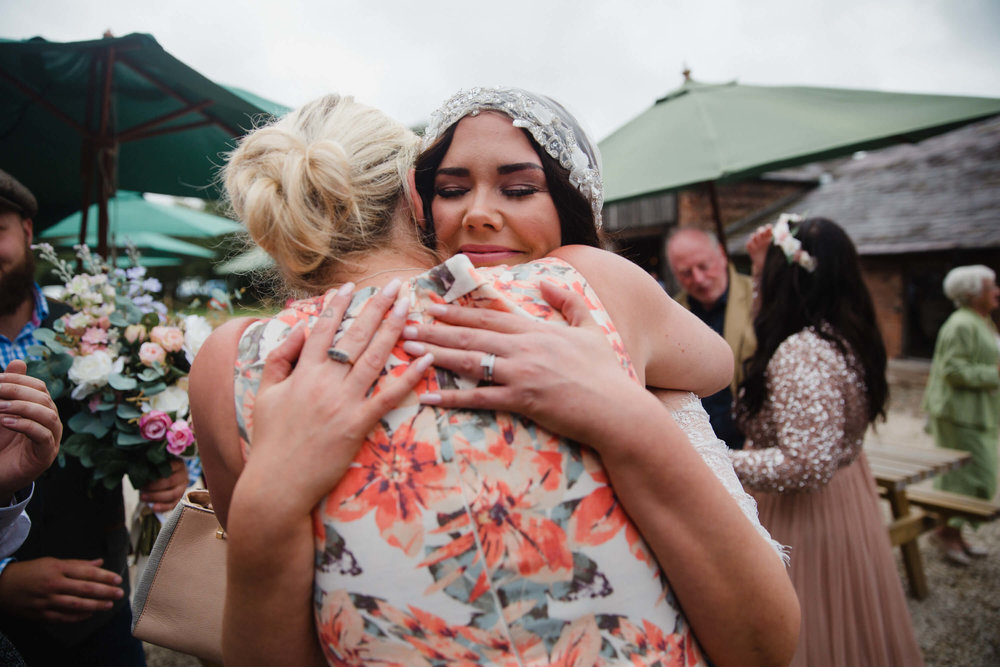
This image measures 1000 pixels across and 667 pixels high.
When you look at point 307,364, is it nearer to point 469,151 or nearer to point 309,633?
point 309,633

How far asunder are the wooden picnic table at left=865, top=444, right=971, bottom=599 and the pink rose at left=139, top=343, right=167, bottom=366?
4785mm

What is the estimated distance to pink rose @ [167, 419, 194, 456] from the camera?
6.91 ft

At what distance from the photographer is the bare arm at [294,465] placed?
87 centimetres

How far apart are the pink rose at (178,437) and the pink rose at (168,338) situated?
0.31m

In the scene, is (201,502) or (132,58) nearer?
(201,502)


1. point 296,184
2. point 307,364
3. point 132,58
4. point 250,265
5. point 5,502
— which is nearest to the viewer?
point 307,364

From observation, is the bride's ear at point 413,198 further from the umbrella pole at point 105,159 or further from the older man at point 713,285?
the umbrella pole at point 105,159

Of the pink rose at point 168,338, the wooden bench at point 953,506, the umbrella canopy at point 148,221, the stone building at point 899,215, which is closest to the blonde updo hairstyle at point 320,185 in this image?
the pink rose at point 168,338

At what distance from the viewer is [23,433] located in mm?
1566

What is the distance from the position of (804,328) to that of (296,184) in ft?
8.22

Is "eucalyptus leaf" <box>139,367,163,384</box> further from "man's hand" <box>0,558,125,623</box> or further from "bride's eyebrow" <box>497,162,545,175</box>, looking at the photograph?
"bride's eyebrow" <box>497,162,545,175</box>

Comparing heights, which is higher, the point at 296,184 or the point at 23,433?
the point at 296,184

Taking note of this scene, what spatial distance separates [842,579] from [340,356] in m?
2.90

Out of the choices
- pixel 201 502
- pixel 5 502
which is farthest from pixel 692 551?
pixel 5 502
